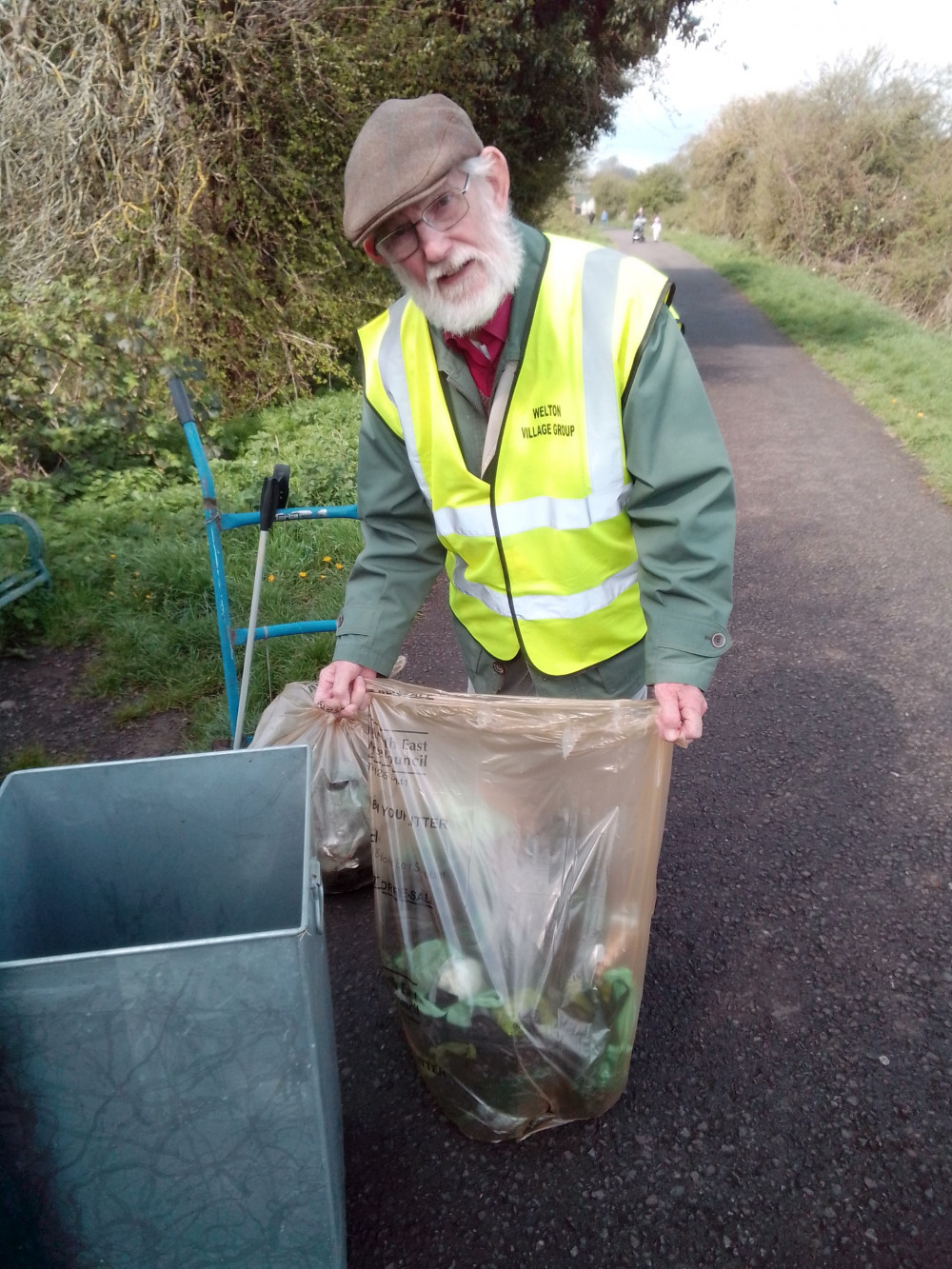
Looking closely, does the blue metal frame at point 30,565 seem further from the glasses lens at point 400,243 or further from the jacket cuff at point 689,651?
the jacket cuff at point 689,651

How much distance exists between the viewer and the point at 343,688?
6.84 ft

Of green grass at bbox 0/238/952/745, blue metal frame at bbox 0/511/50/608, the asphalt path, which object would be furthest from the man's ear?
blue metal frame at bbox 0/511/50/608

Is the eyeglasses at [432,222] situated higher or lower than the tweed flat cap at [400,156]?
lower

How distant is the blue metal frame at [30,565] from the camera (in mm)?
4520

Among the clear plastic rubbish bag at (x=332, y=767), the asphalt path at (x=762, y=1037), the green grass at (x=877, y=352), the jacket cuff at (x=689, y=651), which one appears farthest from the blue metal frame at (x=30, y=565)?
the green grass at (x=877, y=352)

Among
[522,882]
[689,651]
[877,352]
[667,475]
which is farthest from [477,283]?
[877,352]

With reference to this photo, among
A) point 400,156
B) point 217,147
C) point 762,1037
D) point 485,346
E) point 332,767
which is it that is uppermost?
point 217,147

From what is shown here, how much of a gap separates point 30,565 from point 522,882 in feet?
12.3

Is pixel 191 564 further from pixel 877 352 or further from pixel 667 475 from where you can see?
pixel 877 352

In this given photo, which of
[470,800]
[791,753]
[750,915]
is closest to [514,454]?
[470,800]

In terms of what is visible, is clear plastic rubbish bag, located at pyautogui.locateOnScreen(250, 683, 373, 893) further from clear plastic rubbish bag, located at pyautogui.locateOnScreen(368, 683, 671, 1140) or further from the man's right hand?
clear plastic rubbish bag, located at pyautogui.locateOnScreen(368, 683, 671, 1140)

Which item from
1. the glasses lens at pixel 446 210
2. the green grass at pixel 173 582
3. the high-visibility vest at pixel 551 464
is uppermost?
the glasses lens at pixel 446 210

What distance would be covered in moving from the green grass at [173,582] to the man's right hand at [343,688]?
5.47 feet

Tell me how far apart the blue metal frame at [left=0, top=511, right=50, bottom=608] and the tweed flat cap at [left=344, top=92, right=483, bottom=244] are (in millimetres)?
3360
